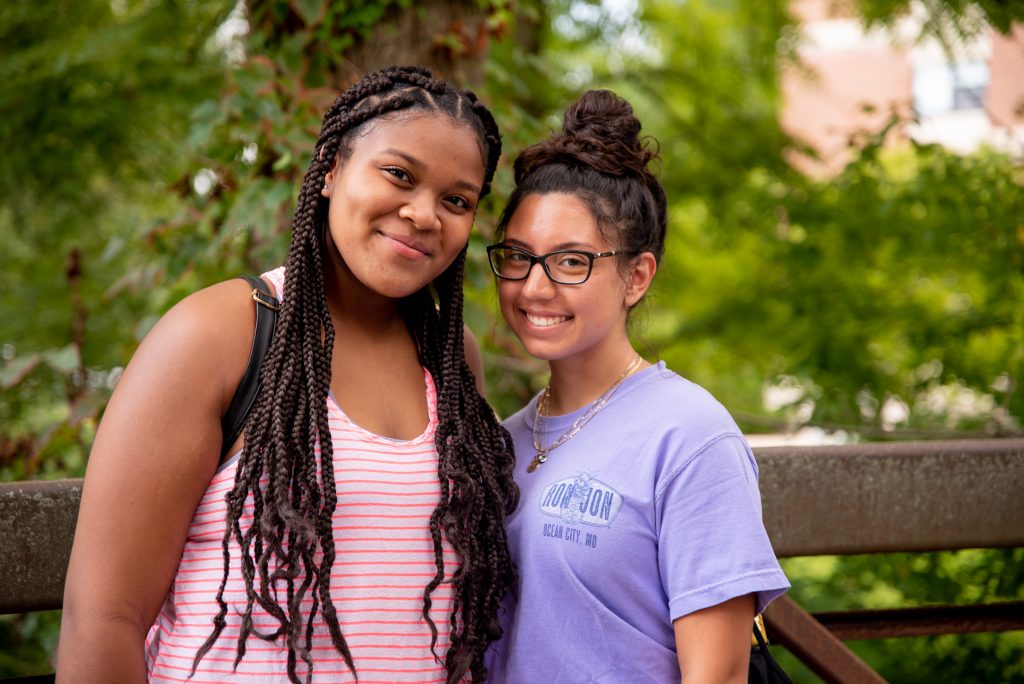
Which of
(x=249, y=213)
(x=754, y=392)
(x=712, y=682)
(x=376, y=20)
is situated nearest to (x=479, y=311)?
(x=249, y=213)

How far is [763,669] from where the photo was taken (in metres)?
2.07

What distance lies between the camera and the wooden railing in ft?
8.59

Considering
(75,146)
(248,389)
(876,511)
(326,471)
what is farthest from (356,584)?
(75,146)

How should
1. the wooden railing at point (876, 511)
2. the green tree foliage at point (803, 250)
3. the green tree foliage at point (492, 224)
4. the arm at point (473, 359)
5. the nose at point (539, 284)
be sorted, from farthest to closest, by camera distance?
1. the green tree foliage at point (803, 250)
2. the green tree foliage at point (492, 224)
3. the wooden railing at point (876, 511)
4. the arm at point (473, 359)
5. the nose at point (539, 284)

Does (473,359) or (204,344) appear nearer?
(204,344)

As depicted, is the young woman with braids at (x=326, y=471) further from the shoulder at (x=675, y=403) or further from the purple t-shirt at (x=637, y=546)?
the shoulder at (x=675, y=403)

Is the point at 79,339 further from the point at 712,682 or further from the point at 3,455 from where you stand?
the point at 712,682

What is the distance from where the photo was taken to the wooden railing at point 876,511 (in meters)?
2.62

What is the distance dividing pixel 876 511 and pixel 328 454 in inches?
66.1

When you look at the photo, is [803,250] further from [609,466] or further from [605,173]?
[609,466]

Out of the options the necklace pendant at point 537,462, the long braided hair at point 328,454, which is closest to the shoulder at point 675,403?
the necklace pendant at point 537,462

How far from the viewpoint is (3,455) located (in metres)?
3.24

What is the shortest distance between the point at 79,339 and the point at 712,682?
2367mm

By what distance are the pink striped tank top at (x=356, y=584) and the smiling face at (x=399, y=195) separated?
208mm
